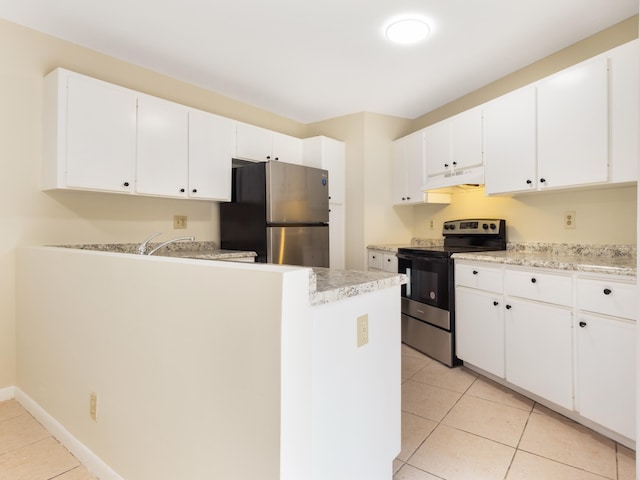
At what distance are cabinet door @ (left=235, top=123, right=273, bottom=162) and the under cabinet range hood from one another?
164 centimetres

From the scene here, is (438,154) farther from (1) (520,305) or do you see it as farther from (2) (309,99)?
(1) (520,305)

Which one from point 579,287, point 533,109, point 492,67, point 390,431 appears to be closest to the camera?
point 390,431

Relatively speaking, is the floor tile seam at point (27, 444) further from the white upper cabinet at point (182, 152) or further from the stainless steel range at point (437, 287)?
the stainless steel range at point (437, 287)

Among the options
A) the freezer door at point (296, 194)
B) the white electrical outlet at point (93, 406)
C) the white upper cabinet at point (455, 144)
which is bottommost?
the white electrical outlet at point (93, 406)

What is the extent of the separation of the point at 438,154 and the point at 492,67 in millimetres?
817

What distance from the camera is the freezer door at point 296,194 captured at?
2975mm

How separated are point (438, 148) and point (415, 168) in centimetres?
37

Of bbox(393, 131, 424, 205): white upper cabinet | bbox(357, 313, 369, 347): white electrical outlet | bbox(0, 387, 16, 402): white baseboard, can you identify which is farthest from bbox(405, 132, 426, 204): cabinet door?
bbox(0, 387, 16, 402): white baseboard

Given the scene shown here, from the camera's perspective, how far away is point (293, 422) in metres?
0.94

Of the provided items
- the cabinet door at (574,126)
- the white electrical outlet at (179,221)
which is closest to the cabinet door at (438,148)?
the cabinet door at (574,126)

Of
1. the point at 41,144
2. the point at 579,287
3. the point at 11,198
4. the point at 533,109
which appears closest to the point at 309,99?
the point at 533,109

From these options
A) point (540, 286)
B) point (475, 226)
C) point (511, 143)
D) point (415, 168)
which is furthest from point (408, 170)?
point (540, 286)

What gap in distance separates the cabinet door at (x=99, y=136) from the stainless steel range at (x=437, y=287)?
2391 millimetres

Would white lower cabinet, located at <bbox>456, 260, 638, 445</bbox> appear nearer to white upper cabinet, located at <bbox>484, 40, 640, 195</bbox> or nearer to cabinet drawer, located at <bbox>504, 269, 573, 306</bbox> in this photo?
cabinet drawer, located at <bbox>504, 269, 573, 306</bbox>
